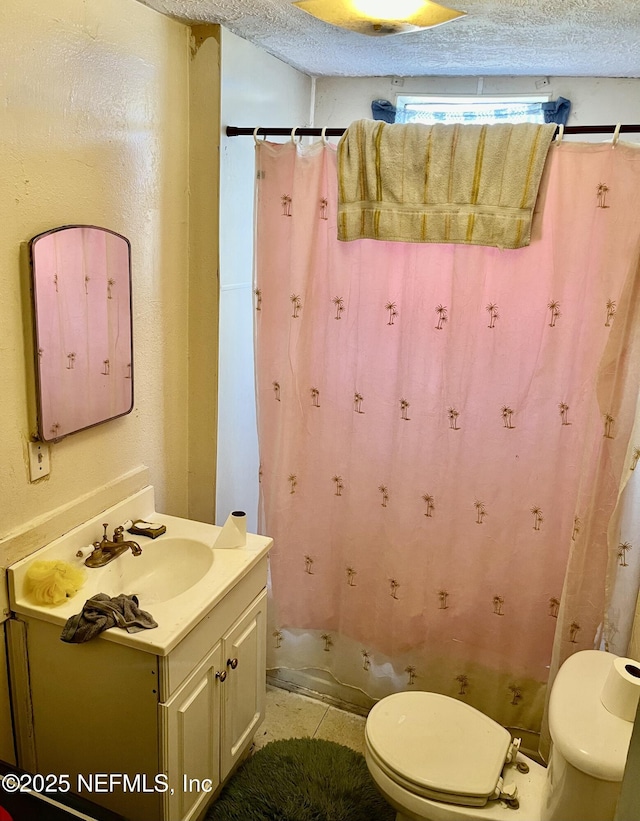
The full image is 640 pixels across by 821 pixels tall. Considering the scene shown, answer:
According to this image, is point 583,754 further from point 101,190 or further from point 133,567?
point 101,190

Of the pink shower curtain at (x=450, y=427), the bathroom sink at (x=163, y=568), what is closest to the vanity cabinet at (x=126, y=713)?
the bathroom sink at (x=163, y=568)

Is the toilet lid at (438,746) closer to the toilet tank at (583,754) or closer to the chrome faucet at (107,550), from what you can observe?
the toilet tank at (583,754)

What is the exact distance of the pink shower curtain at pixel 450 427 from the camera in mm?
1874

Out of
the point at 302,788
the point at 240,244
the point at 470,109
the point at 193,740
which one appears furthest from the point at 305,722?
the point at 470,109

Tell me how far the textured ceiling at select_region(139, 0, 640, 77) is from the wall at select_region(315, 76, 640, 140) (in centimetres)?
6

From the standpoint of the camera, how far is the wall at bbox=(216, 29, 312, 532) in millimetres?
2088

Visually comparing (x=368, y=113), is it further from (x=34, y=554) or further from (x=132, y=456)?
(x=34, y=554)

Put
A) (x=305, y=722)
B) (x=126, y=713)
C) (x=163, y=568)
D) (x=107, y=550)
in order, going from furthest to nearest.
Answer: (x=305, y=722) → (x=163, y=568) → (x=107, y=550) → (x=126, y=713)

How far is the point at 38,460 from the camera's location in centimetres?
168

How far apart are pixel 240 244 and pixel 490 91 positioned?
1.14 meters

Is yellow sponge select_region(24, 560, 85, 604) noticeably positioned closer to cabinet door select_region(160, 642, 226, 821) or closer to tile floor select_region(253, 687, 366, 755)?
cabinet door select_region(160, 642, 226, 821)

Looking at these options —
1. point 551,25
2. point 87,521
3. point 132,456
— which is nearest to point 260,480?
point 132,456

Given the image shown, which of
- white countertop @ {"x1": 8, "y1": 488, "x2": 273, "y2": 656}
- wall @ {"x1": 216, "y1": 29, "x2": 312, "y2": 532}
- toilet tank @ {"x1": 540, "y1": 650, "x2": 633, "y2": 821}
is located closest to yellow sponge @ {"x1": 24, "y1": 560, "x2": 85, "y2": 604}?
white countertop @ {"x1": 8, "y1": 488, "x2": 273, "y2": 656}

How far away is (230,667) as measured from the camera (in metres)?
1.88
